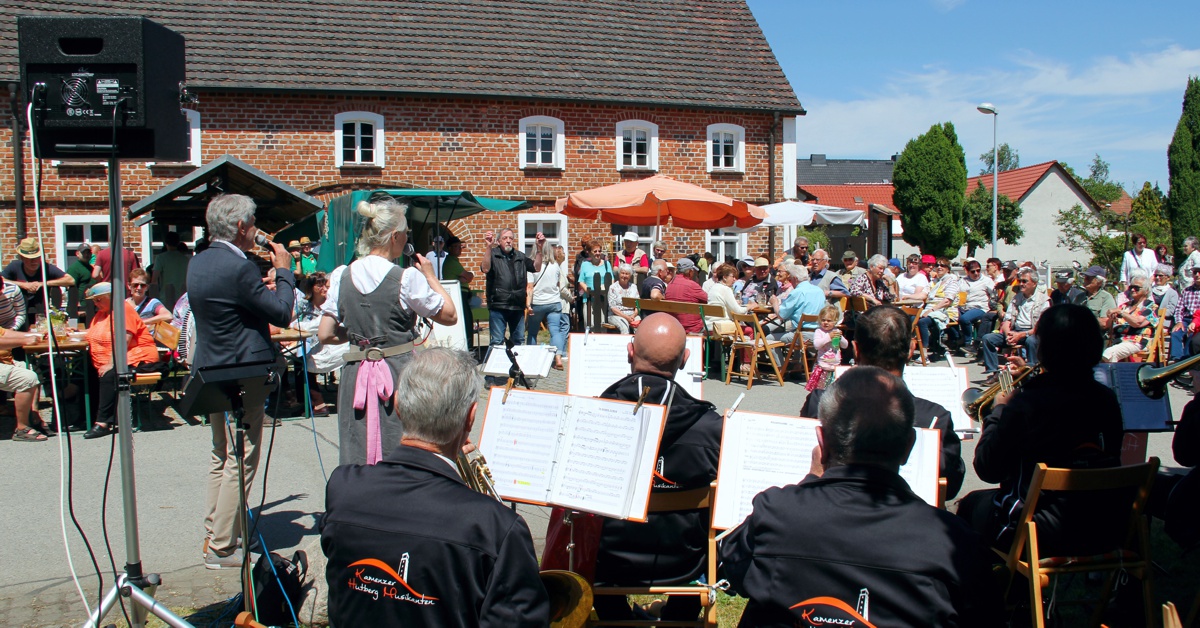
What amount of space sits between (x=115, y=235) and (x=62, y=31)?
85cm

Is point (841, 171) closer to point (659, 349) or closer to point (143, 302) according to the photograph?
point (143, 302)

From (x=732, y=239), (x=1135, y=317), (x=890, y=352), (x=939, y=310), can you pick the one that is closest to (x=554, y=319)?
(x=939, y=310)

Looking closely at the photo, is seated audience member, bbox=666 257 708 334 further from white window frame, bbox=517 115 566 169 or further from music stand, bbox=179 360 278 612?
white window frame, bbox=517 115 566 169

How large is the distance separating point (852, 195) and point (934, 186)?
60.1 feet

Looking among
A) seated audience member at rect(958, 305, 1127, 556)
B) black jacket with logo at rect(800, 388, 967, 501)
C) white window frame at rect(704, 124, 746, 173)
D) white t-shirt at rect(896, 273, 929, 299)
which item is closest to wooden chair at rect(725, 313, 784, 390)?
white t-shirt at rect(896, 273, 929, 299)

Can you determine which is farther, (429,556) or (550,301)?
(550,301)

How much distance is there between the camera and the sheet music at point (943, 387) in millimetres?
4285

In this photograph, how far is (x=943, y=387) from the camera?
4.30m

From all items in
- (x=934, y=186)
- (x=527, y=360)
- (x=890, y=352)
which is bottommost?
(x=527, y=360)

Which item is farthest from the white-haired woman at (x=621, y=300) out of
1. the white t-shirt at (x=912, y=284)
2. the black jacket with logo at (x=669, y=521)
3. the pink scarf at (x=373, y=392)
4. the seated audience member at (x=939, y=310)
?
the black jacket with logo at (x=669, y=521)

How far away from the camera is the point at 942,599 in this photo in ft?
7.41

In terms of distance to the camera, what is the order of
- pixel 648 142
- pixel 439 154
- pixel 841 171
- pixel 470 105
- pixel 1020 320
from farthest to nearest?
1. pixel 841 171
2. pixel 648 142
3. pixel 470 105
4. pixel 439 154
5. pixel 1020 320

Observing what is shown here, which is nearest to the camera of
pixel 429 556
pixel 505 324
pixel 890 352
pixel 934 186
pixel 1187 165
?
pixel 429 556

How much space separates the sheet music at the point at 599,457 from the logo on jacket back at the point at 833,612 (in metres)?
1.03
